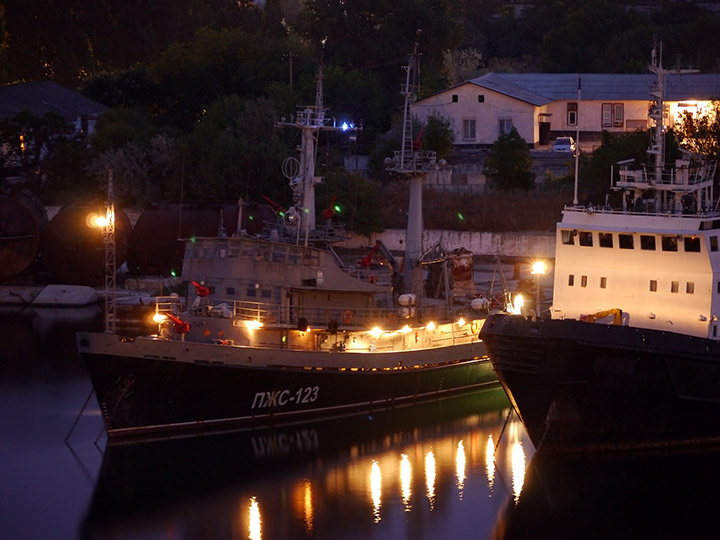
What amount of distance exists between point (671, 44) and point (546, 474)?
200ft

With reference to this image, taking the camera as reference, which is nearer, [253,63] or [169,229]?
[169,229]

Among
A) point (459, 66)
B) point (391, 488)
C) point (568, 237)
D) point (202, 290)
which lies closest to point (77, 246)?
point (202, 290)

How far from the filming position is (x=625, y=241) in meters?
27.4

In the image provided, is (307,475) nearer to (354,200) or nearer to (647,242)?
(647,242)

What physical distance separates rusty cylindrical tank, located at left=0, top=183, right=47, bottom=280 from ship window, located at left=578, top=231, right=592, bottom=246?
27.0m

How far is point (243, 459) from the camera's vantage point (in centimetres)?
2655

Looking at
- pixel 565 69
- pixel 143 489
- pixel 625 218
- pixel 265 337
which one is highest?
pixel 565 69

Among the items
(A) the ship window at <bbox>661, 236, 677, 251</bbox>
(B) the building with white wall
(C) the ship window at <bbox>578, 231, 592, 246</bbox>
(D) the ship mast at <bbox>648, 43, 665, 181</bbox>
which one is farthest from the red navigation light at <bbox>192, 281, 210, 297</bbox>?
(B) the building with white wall

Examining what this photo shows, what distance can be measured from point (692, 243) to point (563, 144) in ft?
115

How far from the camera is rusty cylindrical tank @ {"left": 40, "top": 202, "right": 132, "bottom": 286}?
1868 inches

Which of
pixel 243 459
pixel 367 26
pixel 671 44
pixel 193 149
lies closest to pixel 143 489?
pixel 243 459

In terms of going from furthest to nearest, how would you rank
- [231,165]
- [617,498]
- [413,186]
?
[231,165] → [413,186] → [617,498]

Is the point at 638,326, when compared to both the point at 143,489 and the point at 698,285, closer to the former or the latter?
the point at 698,285

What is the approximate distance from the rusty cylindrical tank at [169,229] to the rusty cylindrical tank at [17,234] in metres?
3.85
